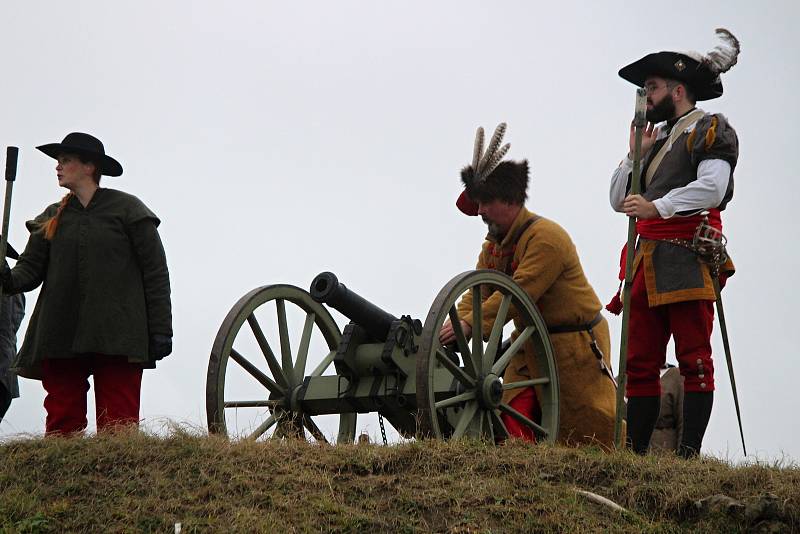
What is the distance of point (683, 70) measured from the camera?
7.17 meters

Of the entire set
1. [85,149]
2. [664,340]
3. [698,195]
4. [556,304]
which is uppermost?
[85,149]

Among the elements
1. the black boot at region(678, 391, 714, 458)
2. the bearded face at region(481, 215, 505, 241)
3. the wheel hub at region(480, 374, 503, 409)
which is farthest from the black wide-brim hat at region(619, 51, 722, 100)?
the wheel hub at region(480, 374, 503, 409)

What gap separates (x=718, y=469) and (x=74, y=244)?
3.60 meters

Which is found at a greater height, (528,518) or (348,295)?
(348,295)

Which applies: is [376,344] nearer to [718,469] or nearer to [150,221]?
[150,221]

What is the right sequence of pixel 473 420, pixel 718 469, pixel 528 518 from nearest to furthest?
1. pixel 528 518
2. pixel 718 469
3. pixel 473 420

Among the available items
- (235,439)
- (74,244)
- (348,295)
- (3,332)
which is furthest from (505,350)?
(3,332)

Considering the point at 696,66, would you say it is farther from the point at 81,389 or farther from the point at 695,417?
the point at 81,389

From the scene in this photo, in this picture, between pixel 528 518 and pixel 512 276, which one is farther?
pixel 512 276

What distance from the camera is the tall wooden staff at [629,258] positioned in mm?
6797

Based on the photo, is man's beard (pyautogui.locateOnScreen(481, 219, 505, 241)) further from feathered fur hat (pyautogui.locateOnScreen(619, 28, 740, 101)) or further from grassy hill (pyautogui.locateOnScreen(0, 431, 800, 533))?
grassy hill (pyautogui.locateOnScreen(0, 431, 800, 533))

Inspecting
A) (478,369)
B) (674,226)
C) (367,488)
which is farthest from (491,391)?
(367,488)

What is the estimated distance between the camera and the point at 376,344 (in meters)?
7.56

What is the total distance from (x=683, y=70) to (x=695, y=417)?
186 centimetres
